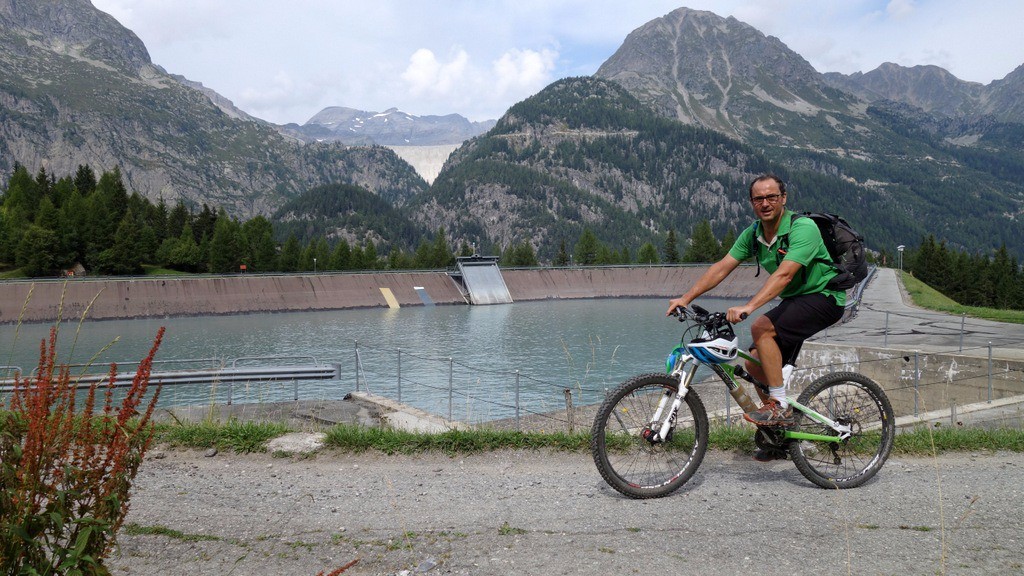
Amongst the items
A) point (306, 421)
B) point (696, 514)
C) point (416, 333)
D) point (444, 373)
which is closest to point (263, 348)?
point (416, 333)

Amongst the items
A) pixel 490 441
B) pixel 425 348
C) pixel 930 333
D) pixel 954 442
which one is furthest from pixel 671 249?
pixel 490 441

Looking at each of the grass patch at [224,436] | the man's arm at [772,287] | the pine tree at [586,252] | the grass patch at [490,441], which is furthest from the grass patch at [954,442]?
the pine tree at [586,252]

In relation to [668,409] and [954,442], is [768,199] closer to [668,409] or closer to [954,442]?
[668,409]

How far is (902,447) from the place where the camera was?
6863 mm

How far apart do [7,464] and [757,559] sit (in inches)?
162

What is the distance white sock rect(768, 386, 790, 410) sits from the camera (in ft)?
18.6

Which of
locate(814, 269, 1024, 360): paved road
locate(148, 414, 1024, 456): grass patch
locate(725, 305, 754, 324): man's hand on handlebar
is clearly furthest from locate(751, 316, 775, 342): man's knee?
locate(814, 269, 1024, 360): paved road

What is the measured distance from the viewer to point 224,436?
7496 millimetres

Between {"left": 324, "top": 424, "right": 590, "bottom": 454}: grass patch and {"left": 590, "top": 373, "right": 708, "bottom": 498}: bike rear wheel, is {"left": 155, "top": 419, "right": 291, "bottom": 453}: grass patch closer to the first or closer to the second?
{"left": 324, "top": 424, "right": 590, "bottom": 454}: grass patch

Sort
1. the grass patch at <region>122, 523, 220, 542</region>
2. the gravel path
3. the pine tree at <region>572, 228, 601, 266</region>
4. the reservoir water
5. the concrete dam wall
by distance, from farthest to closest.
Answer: the pine tree at <region>572, 228, 601, 266</region>
the concrete dam wall
the reservoir water
the grass patch at <region>122, 523, 220, 542</region>
the gravel path

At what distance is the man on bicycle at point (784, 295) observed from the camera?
5.44 meters

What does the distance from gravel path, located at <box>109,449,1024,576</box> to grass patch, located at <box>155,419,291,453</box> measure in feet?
1.93

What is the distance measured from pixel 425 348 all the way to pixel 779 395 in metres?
39.0

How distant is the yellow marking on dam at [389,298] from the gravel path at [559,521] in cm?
7750
